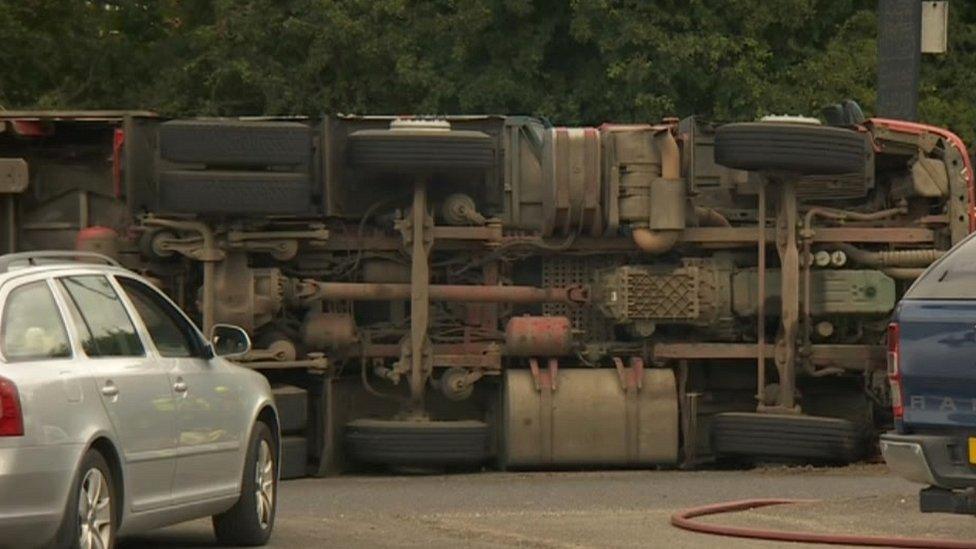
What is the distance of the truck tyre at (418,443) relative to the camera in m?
18.7

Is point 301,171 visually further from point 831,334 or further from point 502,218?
point 831,334

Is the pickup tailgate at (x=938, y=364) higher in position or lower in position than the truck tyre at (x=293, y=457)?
higher

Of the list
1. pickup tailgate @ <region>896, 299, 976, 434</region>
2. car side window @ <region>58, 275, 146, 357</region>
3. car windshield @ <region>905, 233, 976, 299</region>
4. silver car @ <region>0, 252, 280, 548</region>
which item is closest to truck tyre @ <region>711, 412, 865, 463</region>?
silver car @ <region>0, 252, 280, 548</region>

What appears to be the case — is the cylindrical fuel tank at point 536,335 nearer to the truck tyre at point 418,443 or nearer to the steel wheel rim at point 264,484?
the truck tyre at point 418,443

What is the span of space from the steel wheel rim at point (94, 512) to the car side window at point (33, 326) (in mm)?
569

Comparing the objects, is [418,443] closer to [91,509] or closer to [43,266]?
[43,266]

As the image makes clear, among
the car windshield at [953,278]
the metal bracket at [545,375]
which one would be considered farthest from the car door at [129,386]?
the metal bracket at [545,375]

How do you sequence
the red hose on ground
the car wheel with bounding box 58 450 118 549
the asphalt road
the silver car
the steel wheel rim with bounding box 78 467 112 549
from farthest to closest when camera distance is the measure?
the asphalt road, the red hose on ground, the steel wheel rim with bounding box 78 467 112 549, the car wheel with bounding box 58 450 118 549, the silver car

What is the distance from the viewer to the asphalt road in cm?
1365

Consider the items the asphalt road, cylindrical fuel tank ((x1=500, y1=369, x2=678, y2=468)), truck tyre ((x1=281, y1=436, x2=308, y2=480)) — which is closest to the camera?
the asphalt road

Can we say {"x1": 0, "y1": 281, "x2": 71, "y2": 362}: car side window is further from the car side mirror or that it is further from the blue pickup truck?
the blue pickup truck

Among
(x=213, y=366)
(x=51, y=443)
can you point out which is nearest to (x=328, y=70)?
(x=213, y=366)

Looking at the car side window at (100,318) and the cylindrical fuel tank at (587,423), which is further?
the cylindrical fuel tank at (587,423)

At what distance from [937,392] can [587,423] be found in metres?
7.59
